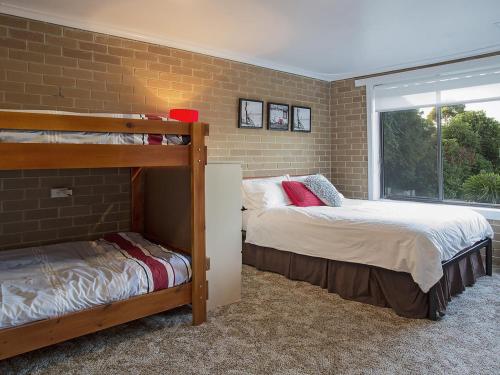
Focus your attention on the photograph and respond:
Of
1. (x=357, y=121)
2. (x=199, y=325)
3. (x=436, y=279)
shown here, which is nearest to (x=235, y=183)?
(x=199, y=325)

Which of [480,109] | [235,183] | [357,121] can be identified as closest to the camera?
[235,183]

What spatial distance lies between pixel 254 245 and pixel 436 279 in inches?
72.5

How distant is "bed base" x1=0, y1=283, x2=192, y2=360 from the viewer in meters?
1.95

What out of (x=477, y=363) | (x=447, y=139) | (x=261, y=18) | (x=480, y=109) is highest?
(x=261, y=18)

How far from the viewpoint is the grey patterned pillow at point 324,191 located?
4199 mm

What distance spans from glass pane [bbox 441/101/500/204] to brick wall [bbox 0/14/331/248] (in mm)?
2352

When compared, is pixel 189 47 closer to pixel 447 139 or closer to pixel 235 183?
pixel 235 183

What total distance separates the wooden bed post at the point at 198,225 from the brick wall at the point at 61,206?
1244 mm

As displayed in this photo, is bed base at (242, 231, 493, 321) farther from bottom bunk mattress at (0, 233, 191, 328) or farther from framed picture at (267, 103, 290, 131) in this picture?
framed picture at (267, 103, 290, 131)

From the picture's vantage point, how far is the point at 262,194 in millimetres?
4121

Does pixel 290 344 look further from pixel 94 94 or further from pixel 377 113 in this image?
pixel 377 113

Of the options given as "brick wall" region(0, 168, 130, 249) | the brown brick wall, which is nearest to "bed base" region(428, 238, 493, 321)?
the brown brick wall

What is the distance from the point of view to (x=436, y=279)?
8.69ft

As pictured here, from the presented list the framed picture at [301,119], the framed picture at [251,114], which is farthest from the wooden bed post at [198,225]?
the framed picture at [301,119]
